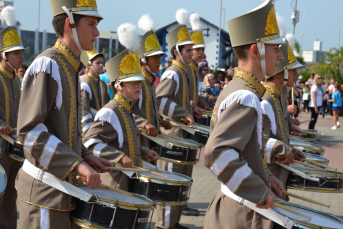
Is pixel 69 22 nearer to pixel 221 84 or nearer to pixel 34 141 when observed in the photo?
pixel 34 141

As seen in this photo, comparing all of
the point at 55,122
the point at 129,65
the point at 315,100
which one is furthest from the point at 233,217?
the point at 315,100

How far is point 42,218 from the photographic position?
303cm

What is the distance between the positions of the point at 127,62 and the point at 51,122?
6.60 ft

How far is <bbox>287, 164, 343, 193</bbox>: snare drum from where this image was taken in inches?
189

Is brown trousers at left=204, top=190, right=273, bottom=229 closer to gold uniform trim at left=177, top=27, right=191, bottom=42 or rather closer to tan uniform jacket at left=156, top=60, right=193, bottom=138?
tan uniform jacket at left=156, top=60, right=193, bottom=138

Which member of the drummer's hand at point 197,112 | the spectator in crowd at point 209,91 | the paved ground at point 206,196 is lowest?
the paved ground at point 206,196

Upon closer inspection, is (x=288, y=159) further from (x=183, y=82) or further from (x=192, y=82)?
(x=192, y=82)

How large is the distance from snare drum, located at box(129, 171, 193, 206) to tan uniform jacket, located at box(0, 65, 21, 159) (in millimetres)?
2071

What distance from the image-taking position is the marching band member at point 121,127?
4395 mm

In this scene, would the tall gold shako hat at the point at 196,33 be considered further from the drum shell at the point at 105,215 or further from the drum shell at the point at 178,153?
the drum shell at the point at 105,215

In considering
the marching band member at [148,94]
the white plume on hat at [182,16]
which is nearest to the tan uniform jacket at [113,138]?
the marching band member at [148,94]

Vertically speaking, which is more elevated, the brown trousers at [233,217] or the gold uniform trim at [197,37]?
the gold uniform trim at [197,37]

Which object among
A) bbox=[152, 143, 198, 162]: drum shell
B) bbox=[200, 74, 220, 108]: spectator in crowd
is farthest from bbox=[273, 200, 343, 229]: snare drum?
bbox=[200, 74, 220, 108]: spectator in crowd

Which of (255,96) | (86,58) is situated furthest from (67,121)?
(86,58)
